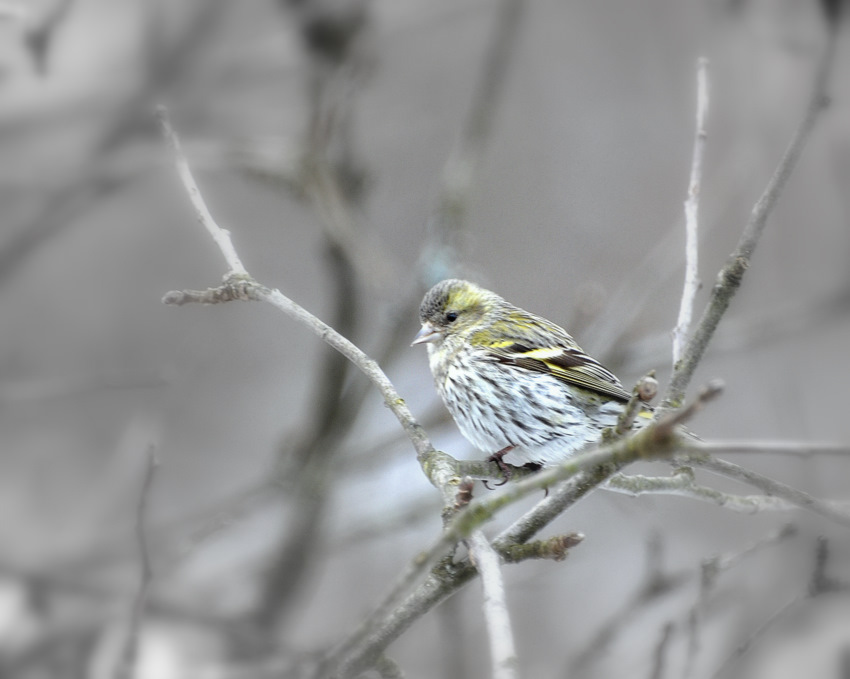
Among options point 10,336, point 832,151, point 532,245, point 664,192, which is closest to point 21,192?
point 10,336

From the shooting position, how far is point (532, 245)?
5.24 metres

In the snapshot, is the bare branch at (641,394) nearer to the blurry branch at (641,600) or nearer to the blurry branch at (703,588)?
the blurry branch at (703,588)

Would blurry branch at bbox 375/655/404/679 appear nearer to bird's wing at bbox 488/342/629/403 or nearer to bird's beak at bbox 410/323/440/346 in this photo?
bird's wing at bbox 488/342/629/403

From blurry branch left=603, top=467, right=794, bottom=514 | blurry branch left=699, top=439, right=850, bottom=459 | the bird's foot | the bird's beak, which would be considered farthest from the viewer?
the bird's beak

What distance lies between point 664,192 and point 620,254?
69cm

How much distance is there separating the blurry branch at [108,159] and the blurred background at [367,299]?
1 cm

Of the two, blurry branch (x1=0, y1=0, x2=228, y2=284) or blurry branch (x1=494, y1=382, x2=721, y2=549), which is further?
blurry branch (x1=0, y1=0, x2=228, y2=284)

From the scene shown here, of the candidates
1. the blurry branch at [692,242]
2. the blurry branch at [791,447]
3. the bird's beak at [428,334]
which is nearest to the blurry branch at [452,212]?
the bird's beak at [428,334]

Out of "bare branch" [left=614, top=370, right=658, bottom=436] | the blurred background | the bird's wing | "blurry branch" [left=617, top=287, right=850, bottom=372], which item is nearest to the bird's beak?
the bird's wing

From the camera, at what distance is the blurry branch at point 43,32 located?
2926mm

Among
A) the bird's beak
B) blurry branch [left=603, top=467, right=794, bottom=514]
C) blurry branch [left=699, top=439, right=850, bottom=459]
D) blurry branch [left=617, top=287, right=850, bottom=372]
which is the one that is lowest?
blurry branch [left=699, top=439, right=850, bottom=459]

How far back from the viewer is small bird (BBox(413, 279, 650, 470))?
292cm

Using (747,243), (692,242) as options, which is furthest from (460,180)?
(747,243)

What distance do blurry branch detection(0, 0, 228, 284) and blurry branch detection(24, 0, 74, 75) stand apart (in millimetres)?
364
